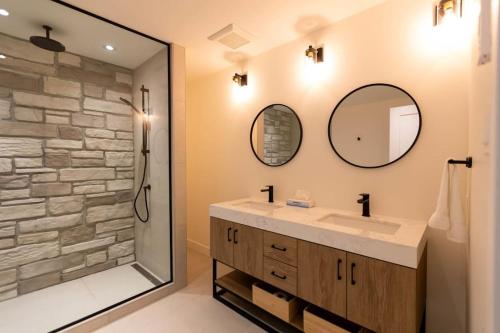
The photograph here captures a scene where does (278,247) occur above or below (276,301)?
above

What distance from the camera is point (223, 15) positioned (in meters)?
1.91

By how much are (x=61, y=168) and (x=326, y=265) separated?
105 inches

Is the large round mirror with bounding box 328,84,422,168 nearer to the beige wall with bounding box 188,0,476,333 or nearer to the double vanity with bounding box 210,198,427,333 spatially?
the beige wall with bounding box 188,0,476,333

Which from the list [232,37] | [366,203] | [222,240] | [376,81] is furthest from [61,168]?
[376,81]

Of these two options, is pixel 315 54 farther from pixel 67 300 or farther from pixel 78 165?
pixel 67 300

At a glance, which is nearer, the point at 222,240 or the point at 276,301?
the point at 276,301

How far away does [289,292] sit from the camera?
172 cm

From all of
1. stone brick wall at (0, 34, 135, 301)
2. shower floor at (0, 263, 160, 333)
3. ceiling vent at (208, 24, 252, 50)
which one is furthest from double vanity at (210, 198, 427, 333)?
ceiling vent at (208, 24, 252, 50)

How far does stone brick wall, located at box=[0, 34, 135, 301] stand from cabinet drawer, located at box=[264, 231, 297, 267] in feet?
6.39

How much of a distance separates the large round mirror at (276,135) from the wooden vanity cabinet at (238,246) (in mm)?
783

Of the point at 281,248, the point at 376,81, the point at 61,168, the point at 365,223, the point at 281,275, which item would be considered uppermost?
the point at 376,81

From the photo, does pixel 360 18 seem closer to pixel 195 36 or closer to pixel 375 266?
pixel 195 36

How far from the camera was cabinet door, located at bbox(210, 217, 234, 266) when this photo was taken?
214 centimetres

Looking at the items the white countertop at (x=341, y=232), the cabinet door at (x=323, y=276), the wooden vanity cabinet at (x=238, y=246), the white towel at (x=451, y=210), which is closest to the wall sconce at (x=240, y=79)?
the white countertop at (x=341, y=232)
